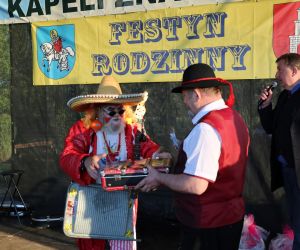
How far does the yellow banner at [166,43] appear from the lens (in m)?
4.55

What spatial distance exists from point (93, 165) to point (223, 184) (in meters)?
1.03

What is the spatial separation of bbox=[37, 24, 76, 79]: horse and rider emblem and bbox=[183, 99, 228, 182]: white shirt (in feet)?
12.1

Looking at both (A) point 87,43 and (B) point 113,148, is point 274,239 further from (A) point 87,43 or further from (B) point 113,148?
(A) point 87,43

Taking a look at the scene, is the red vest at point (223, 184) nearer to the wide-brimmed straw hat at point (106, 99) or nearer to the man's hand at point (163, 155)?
the man's hand at point (163, 155)

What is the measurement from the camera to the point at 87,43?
17.9 ft

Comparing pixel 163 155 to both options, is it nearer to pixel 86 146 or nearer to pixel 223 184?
pixel 86 146

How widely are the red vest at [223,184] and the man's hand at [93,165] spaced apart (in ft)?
2.64

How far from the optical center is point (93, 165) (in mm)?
2996

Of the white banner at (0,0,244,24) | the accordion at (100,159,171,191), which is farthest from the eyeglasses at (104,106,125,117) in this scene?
the white banner at (0,0,244,24)

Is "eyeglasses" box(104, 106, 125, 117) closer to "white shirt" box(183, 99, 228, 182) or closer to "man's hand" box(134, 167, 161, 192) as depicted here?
"man's hand" box(134, 167, 161, 192)

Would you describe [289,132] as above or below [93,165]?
above

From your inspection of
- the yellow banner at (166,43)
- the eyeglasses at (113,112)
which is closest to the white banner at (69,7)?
the yellow banner at (166,43)

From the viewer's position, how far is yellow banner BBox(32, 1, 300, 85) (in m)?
4.55

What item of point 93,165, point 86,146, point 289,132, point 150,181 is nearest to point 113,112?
point 86,146
